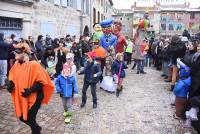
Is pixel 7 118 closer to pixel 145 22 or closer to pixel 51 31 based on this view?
pixel 145 22

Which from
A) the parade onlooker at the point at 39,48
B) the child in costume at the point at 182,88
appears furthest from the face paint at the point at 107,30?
the child in costume at the point at 182,88

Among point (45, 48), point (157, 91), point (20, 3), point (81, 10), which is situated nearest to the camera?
point (157, 91)

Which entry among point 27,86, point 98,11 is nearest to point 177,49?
point 27,86

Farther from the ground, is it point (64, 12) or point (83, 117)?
point (64, 12)

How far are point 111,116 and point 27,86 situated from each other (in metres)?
2.80

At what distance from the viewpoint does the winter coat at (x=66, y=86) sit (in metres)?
6.96

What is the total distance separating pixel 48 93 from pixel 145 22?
9.47m

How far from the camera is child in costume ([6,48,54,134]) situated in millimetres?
5312

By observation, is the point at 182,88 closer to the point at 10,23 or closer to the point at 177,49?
the point at 177,49

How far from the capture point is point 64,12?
19609 millimetres

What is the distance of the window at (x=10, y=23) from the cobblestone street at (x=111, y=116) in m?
4.11

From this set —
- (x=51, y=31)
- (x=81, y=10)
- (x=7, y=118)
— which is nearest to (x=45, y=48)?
(x=51, y=31)

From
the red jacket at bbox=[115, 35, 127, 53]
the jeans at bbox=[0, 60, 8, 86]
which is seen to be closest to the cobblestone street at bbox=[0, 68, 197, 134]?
the jeans at bbox=[0, 60, 8, 86]

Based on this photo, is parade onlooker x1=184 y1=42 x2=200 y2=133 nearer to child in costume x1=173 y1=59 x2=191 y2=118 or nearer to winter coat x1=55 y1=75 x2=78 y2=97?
child in costume x1=173 y1=59 x2=191 y2=118
